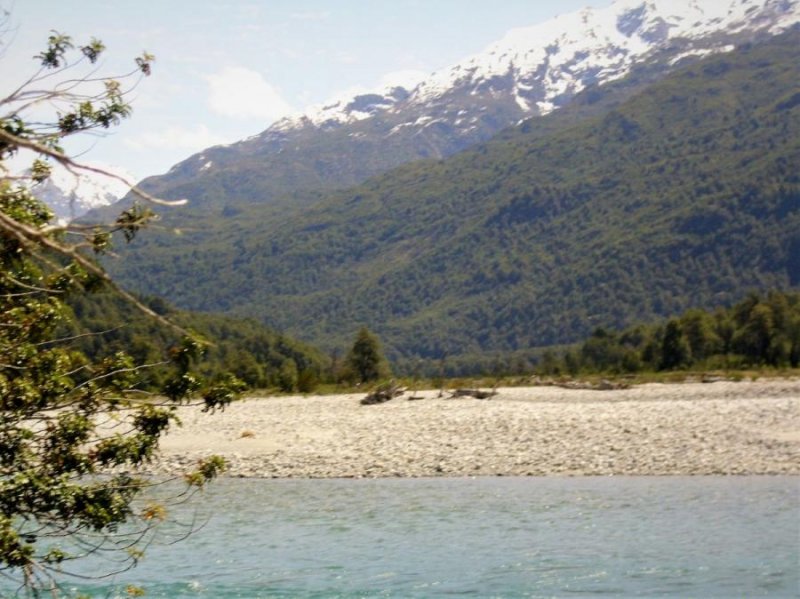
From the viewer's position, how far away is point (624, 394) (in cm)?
5962

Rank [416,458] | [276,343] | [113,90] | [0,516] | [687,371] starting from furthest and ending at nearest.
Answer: [276,343] → [687,371] → [416,458] → [113,90] → [0,516]

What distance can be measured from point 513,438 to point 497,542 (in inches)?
661

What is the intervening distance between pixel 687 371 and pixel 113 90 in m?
65.9

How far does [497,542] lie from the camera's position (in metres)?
25.9

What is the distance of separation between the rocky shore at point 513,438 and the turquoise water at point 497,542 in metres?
2.49

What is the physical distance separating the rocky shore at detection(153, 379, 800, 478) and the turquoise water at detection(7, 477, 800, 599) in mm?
2487

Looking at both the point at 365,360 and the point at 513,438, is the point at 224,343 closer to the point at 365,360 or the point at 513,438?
the point at 365,360

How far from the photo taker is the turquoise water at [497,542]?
70.7 feet

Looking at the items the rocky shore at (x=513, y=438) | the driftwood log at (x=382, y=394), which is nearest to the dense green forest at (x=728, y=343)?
the rocky shore at (x=513, y=438)

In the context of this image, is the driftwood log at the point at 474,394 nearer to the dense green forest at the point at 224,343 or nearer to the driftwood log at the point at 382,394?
the driftwood log at the point at 382,394

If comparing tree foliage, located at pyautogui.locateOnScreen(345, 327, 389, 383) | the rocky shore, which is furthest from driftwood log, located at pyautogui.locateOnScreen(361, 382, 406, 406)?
tree foliage, located at pyautogui.locateOnScreen(345, 327, 389, 383)

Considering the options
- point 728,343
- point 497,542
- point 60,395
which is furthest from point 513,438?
point 728,343

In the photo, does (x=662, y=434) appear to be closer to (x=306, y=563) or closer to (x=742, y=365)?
(x=306, y=563)

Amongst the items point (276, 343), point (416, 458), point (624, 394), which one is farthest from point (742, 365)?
point (276, 343)
